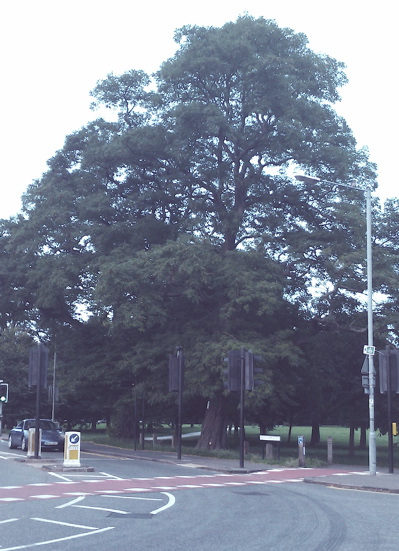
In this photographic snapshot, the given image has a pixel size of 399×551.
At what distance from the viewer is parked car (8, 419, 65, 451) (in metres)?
37.6

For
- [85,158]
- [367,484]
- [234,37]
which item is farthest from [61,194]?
[367,484]

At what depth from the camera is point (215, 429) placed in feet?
125

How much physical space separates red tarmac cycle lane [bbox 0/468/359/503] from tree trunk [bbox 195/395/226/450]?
11.7 m

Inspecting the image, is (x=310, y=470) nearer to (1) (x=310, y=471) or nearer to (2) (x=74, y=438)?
(1) (x=310, y=471)

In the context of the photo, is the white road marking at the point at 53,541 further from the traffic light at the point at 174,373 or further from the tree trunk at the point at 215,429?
the tree trunk at the point at 215,429

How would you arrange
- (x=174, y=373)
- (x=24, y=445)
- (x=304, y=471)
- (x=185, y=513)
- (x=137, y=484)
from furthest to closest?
(x=24, y=445)
(x=174, y=373)
(x=304, y=471)
(x=137, y=484)
(x=185, y=513)

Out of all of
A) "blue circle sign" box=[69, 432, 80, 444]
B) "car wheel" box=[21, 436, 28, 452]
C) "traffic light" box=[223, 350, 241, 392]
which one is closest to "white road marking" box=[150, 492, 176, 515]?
"blue circle sign" box=[69, 432, 80, 444]

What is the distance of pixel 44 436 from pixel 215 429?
8443mm

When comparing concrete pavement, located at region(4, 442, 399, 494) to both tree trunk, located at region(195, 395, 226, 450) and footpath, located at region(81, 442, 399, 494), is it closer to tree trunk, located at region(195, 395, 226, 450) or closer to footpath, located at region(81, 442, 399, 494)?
footpath, located at region(81, 442, 399, 494)

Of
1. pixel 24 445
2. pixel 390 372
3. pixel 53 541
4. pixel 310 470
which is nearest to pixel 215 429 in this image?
pixel 24 445

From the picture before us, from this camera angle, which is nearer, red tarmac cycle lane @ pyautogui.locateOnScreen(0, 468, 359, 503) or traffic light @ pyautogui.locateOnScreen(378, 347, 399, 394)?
red tarmac cycle lane @ pyautogui.locateOnScreen(0, 468, 359, 503)

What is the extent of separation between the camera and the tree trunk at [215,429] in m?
38.1

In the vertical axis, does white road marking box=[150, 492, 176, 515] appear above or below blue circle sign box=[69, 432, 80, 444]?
below

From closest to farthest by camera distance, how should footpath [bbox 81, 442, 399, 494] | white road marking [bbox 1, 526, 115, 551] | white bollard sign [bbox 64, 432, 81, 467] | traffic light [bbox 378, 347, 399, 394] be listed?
1. white road marking [bbox 1, 526, 115, 551]
2. footpath [bbox 81, 442, 399, 494]
3. white bollard sign [bbox 64, 432, 81, 467]
4. traffic light [bbox 378, 347, 399, 394]
